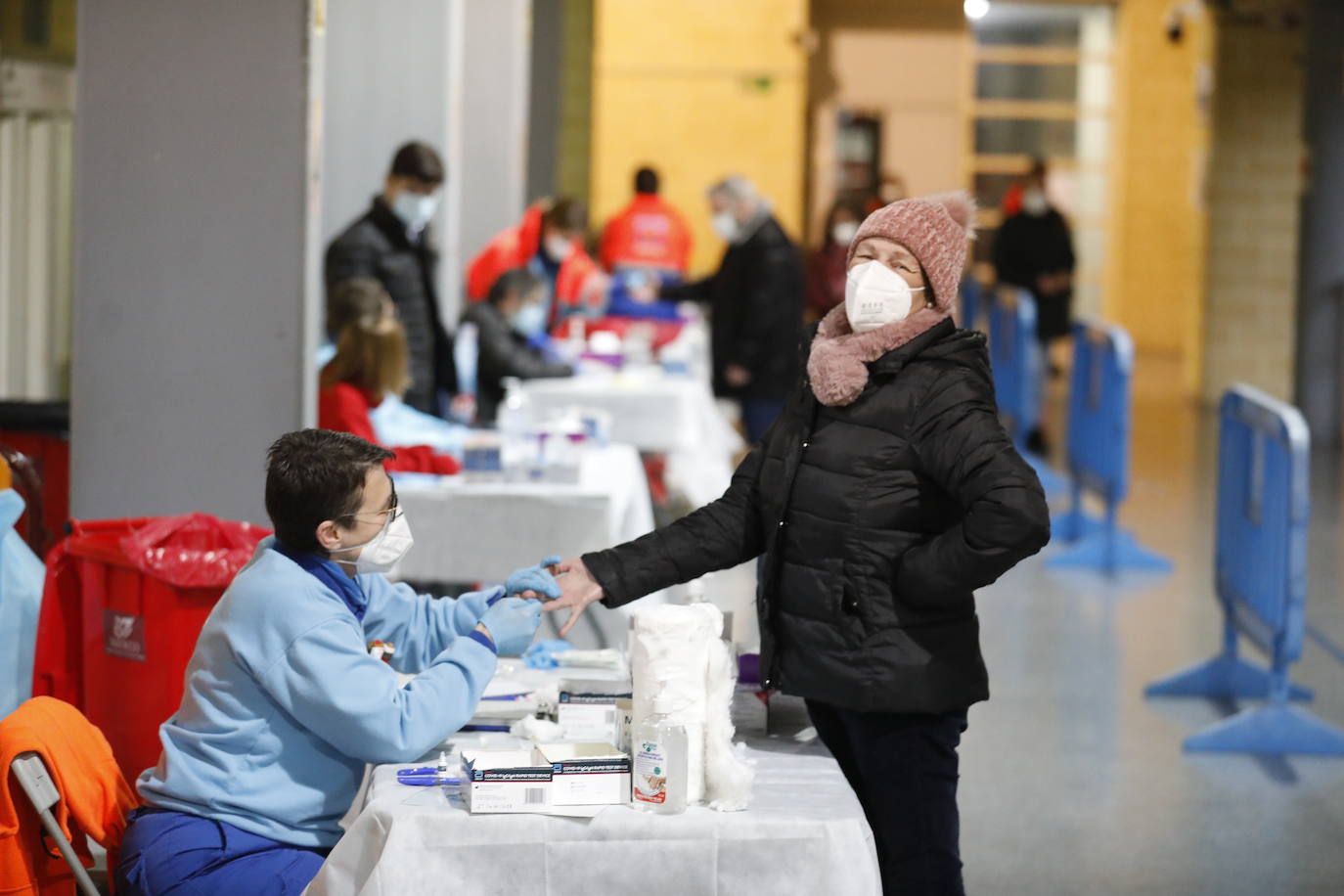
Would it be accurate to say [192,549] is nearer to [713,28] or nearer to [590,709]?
[590,709]

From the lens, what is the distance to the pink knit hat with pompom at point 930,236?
3117 mm

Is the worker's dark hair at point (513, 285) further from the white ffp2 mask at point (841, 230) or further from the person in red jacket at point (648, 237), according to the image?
A: the white ffp2 mask at point (841, 230)

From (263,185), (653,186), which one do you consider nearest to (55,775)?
(263,185)

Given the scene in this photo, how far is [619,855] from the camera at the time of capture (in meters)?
2.59

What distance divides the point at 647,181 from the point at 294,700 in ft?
31.7

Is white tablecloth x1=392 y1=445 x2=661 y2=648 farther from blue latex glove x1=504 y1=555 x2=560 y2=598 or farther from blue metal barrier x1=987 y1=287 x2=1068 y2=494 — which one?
blue metal barrier x1=987 y1=287 x2=1068 y2=494

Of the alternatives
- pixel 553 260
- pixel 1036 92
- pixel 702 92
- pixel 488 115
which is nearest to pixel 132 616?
pixel 553 260

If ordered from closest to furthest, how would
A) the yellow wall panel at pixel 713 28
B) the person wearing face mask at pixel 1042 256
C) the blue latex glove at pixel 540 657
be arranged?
the blue latex glove at pixel 540 657 < the person wearing face mask at pixel 1042 256 < the yellow wall panel at pixel 713 28

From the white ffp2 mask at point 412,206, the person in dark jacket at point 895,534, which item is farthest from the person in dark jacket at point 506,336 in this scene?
the person in dark jacket at point 895,534

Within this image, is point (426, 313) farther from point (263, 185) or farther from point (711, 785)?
point (711, 785)

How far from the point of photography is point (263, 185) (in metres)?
4.51

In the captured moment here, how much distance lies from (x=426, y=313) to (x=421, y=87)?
1371mm

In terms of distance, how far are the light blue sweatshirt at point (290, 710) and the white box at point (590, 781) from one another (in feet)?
0.92

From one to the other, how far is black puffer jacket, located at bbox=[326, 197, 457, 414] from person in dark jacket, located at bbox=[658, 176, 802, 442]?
6.70 feet
